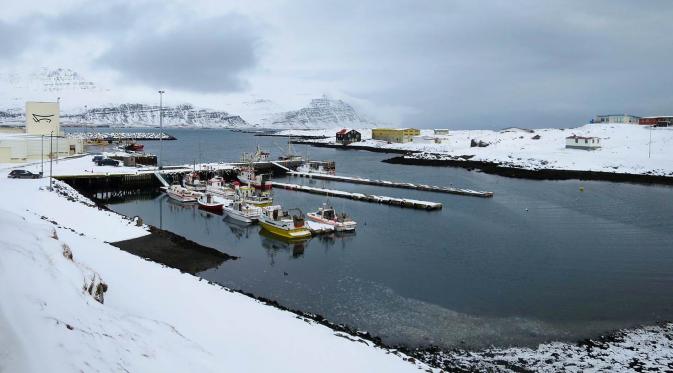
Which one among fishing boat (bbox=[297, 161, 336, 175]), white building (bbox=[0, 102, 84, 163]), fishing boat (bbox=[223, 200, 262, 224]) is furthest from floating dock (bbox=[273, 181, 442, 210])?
white building (bbox=[0, 102, 84, 163])

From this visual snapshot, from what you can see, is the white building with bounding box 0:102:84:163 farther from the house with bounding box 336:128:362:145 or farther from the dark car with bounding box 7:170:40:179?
the house with bounding box 336:128:362:145

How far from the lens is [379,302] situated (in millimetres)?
17953

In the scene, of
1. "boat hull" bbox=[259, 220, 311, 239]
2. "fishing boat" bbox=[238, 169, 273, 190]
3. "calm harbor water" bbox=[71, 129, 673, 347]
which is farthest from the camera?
"fishing boat" bbox=[238, 169, 273, 190]

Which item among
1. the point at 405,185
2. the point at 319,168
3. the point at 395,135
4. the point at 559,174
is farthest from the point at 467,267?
the point at 395,135

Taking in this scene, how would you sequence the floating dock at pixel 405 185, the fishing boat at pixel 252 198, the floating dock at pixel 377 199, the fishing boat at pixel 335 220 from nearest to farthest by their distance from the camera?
the fishing boat at pixel 335 220 → the fishing boat at pixel 252 198 → the floating dock at pixel 377 199 → the floating dock at pixel 405 185

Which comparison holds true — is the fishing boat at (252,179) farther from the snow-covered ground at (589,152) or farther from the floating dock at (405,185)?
the snow-covered ground at (589,152)

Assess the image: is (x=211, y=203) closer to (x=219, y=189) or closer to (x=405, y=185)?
(x=219, y=189)

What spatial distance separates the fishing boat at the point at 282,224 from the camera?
27.5 meters

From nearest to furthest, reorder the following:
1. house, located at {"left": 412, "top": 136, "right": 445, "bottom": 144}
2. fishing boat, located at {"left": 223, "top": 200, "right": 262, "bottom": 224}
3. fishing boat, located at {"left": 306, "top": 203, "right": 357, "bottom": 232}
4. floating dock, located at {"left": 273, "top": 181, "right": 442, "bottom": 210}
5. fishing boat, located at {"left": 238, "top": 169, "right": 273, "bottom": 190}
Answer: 1. fishing boat, located at {"left": 306, "top": 203, "right": 357, "bottom": 232}
2. fishing boat, located at {"left": 223, "top": 200, "right": 262, "bottom": 224}
3. floating dock, located at {"left": 273, "top": 181, "right": 442, "bottom": 210}
4. fishing boat, located at {"left": 238, "top": 169, "right": 273, "bottom": 190}
5. house, located at {"left": 412, "top": 136, "right": 445, "bottom": 144}

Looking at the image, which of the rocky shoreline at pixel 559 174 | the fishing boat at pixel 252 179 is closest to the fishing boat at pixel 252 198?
the fishing boat at pixel 252 179

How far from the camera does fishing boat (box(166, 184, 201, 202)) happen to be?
38.9 metres

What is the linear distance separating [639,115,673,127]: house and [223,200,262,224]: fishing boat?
82704 mm

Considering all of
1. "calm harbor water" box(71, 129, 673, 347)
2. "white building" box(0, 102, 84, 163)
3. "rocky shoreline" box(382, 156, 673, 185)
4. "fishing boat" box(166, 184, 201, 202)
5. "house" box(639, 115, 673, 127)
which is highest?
"house" box(639, 115, 673, 127)

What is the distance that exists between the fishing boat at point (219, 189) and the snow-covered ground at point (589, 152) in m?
40.5
